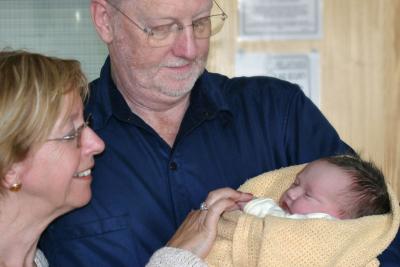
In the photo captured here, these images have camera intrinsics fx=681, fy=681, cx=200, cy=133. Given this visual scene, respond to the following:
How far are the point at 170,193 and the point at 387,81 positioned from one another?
104 centimetres

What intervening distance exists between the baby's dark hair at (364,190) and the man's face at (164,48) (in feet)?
1.37

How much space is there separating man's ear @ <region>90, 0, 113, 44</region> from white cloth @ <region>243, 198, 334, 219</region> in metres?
0.57

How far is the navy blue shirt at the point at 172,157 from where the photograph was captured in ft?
5.57

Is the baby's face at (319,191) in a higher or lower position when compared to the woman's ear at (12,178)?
lower

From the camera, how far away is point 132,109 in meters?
1.82

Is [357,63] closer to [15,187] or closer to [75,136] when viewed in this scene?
[75,136]

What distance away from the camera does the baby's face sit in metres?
1.65

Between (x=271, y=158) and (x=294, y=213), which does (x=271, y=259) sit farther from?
(x=271, y=158)

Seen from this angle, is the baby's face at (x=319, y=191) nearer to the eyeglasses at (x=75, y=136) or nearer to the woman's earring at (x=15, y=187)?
the eyeglasses at (x=75, y=136)

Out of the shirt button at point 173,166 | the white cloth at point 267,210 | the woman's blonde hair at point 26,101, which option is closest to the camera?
the woman's blonde hair at point 26,101

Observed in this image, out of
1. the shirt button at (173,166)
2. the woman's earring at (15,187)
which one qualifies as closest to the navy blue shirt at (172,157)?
the shirt button at (173,166)

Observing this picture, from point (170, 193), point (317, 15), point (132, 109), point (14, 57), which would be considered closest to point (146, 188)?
point (170, 193)

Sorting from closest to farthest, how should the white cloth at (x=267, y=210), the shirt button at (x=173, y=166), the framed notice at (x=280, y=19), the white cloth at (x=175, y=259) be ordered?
the white cloth at (x=175, y=259) < the white cloth at (x=267, y=210) < the shirt button at (x=173, y=166) < the framed notice at (x=280, y=19)

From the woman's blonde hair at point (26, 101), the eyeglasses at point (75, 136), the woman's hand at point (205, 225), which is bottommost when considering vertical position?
the woman's hand at point (205, 225)
